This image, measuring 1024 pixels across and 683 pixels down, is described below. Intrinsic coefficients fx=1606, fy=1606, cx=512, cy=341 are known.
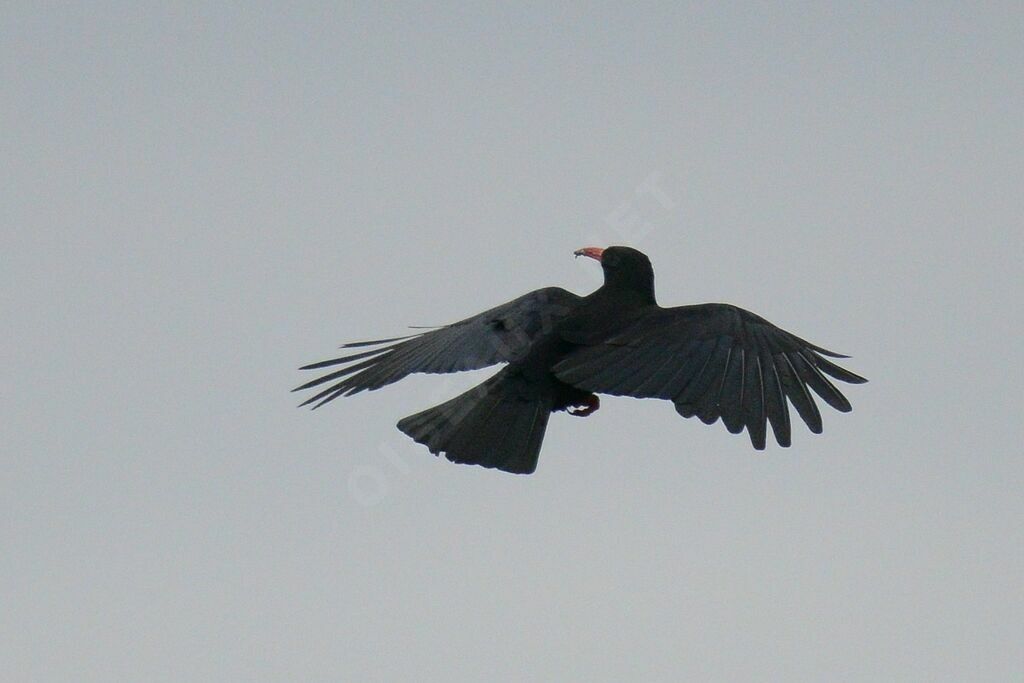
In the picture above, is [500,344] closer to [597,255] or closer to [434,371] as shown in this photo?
[434,371]

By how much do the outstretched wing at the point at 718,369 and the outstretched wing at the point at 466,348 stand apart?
759 mm

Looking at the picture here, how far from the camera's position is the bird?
416 inches

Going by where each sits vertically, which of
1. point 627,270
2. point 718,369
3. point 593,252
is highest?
point 593,252

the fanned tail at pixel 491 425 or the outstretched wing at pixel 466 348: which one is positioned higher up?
the outstretched wing at pixel 466 348

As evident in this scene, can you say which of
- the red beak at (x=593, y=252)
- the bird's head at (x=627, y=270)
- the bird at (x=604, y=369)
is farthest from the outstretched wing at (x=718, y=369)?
the red beak at (x=593, y=252)

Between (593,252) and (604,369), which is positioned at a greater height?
(593,252)

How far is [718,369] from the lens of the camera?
10828mm

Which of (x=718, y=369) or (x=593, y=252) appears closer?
(x=718, y=369)

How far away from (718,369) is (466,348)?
210 centimetres

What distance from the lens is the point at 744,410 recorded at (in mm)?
10461

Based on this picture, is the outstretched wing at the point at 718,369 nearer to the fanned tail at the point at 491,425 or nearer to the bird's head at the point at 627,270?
the fanned tail at the point at 491,425

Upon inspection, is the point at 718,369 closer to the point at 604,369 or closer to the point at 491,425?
the point at 604,369

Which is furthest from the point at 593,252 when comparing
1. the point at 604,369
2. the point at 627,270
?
the point at 604,369

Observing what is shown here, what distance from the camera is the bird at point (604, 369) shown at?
10.6m
